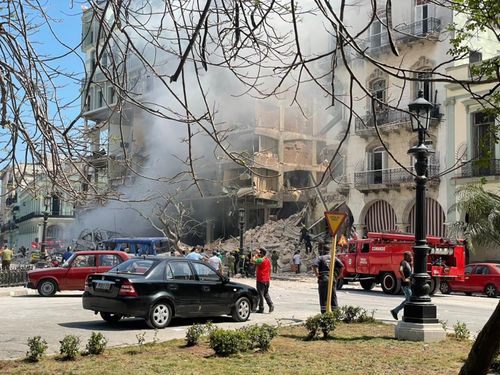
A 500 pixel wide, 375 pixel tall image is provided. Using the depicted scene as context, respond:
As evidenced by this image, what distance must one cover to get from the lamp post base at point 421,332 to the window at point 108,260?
434 inches

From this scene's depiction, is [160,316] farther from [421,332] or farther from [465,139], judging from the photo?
[465,139]

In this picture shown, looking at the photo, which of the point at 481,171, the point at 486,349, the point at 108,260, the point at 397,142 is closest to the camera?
the point at 486,349

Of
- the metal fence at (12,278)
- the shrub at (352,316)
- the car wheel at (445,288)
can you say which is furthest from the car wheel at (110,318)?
the car wheel at (445,288)

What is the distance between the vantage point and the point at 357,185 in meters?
36.0

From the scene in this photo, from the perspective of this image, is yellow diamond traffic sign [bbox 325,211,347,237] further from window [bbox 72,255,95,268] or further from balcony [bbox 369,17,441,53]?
balcony [bbox 369,17,441,53]

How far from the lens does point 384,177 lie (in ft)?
114

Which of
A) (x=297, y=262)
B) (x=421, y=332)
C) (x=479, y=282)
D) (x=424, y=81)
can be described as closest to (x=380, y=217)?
(x=297, y=262)

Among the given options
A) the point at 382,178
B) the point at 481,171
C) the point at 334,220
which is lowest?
the point at 334,220

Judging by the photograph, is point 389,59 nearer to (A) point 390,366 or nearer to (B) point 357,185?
(B) point 357,185

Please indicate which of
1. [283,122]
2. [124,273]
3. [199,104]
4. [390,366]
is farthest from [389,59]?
[390,366]

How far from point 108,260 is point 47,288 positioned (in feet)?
6.32

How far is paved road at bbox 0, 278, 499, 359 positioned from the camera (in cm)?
1089

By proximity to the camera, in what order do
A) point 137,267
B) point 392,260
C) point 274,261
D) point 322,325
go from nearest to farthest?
point 322,325
point 137,267
point 392,260
point 274,261

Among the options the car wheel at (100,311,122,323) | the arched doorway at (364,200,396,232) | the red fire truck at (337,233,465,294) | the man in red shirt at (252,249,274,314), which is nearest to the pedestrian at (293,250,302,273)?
the arched doorway at (364,200,396,232)
